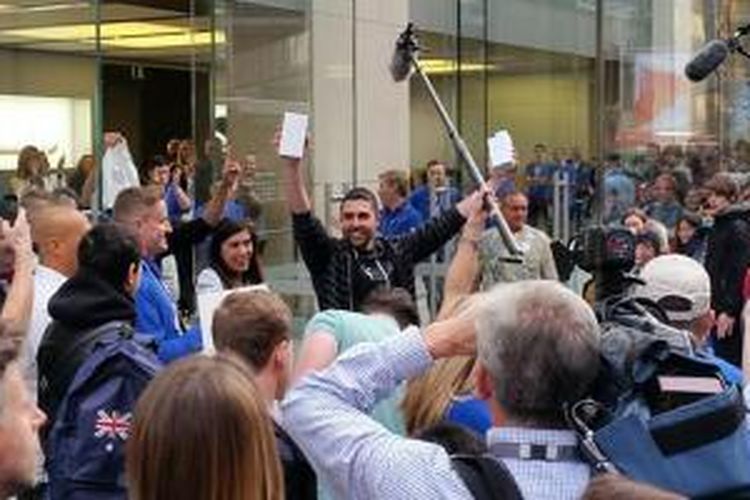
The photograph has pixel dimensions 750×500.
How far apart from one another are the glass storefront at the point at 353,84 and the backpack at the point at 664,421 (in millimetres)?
9485

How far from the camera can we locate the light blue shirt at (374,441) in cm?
274

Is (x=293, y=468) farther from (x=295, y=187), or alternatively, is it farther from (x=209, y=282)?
(x=295, y=187)

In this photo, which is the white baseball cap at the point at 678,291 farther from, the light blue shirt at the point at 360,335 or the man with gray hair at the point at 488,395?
the man with gray hair at the point at 488,395

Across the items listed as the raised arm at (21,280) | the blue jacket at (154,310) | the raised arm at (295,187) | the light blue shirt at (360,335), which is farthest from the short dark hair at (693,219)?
the light blue shirt at (360,335)

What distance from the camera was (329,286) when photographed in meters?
7.24

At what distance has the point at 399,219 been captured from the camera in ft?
41.4

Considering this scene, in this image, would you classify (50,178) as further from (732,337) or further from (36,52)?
(732,337)

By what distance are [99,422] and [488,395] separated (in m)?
1.67

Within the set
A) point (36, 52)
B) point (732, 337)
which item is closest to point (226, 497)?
point (732, 337)

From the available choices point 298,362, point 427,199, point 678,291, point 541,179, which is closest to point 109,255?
point 298,362

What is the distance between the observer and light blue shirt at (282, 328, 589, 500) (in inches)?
108

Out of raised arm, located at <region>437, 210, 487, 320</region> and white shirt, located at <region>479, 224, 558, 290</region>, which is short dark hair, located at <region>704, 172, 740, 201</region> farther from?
raised arm, located at <region>437, 210, 487, 320</region>

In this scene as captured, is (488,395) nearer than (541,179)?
Yes

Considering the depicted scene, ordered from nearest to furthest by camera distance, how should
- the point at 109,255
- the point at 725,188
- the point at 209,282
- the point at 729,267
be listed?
the point at 109,255 → the point at 209,282 → the point at 729,267 → the point at 725,188
